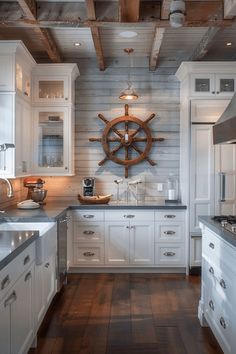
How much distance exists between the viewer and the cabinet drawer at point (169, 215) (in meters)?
4.54

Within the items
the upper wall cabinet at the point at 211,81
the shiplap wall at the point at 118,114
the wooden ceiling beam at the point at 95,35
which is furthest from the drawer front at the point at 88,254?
the wooden ceiling beam at the point at 95,35

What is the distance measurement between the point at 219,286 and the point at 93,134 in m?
3.02

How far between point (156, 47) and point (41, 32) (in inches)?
51.1

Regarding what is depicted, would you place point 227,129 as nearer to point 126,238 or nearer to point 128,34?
point 128,34

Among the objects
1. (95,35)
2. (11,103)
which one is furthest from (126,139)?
(11,103)

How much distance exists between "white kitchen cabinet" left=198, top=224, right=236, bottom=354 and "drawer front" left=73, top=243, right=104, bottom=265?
1699mm

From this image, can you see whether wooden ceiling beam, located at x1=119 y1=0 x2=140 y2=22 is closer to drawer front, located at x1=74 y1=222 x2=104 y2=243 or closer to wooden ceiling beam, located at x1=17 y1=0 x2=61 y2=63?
wooden ceiling beam, located at x1=17 y1=0 x2=61 y2=63

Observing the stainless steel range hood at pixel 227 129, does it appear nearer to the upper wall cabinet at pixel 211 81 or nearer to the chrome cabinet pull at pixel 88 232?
the upper wall cabinet at pixel 211 81

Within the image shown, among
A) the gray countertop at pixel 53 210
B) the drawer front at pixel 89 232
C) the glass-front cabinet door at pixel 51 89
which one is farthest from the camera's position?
the glass-front cabinet door at pixel 51 89

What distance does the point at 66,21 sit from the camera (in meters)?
3.32

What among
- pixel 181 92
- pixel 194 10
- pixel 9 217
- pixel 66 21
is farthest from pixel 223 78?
pixel 9 217

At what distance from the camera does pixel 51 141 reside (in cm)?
470

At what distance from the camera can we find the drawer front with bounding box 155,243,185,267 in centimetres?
458

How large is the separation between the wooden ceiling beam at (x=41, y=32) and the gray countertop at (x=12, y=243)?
6.02 feet
